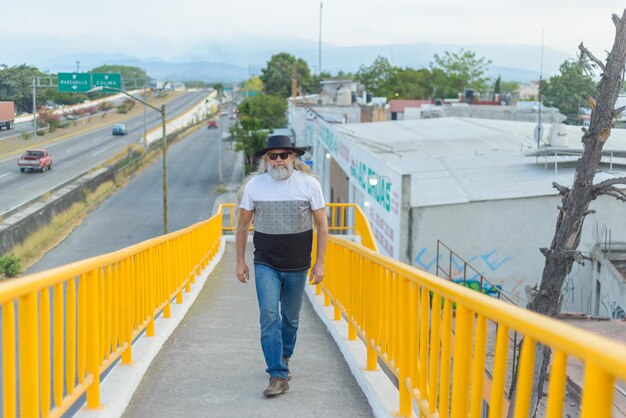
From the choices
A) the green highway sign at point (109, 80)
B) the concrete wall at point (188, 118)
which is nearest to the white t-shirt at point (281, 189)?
the green highway sign at point (109, 80)

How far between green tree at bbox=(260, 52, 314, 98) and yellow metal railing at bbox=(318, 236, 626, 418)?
362 feet

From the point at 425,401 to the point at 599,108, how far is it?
11.6 m

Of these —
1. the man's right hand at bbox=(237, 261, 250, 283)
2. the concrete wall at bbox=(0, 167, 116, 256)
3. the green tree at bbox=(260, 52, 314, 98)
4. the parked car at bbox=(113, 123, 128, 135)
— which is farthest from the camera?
the green tree at bbox=(260, 52, 314, 98)

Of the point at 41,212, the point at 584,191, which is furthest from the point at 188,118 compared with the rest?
the point at 584,191

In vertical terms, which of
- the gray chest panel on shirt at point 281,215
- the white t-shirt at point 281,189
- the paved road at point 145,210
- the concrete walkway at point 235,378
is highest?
the white t-shirt at point 281,189

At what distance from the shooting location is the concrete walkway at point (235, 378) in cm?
627

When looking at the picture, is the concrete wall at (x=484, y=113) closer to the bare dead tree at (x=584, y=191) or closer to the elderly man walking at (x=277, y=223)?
the bare dead tree at (x=584, y=191)

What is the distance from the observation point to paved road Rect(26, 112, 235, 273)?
134 ft

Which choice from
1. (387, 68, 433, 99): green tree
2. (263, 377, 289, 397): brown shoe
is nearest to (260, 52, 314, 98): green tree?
(387, 68, 433, 99): green tree

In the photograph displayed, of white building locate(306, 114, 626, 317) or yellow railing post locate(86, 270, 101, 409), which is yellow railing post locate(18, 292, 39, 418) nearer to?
yellow railing post locate(86, 270, 101, 409)

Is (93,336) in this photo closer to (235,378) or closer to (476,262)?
(235,378)

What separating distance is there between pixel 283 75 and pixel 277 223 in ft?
381

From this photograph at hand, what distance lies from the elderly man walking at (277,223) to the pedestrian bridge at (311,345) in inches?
17.7

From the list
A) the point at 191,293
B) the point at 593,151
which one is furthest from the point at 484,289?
the point at 191,293
